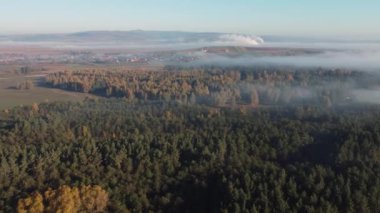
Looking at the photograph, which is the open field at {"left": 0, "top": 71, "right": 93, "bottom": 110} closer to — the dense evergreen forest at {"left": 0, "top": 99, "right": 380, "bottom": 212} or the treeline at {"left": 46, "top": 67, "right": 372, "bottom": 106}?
the treeline at {"left": 46, "top": 67, "right": 372, "bottom": 106}

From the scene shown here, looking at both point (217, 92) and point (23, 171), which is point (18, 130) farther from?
point (217, 92)

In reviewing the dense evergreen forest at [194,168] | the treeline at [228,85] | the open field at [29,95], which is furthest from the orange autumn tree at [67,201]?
the treeline at [228,85]

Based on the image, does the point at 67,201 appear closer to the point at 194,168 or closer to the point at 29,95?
the point at 194,168

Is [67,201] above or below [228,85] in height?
above

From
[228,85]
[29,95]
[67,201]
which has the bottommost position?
[29,95]

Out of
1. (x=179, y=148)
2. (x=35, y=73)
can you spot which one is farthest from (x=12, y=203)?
(x=35, y=73)

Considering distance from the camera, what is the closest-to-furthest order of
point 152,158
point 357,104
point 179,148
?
1. point 152,158
2. point 179,148
3. point 357,104

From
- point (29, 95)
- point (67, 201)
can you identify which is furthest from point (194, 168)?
point (29, 95)
